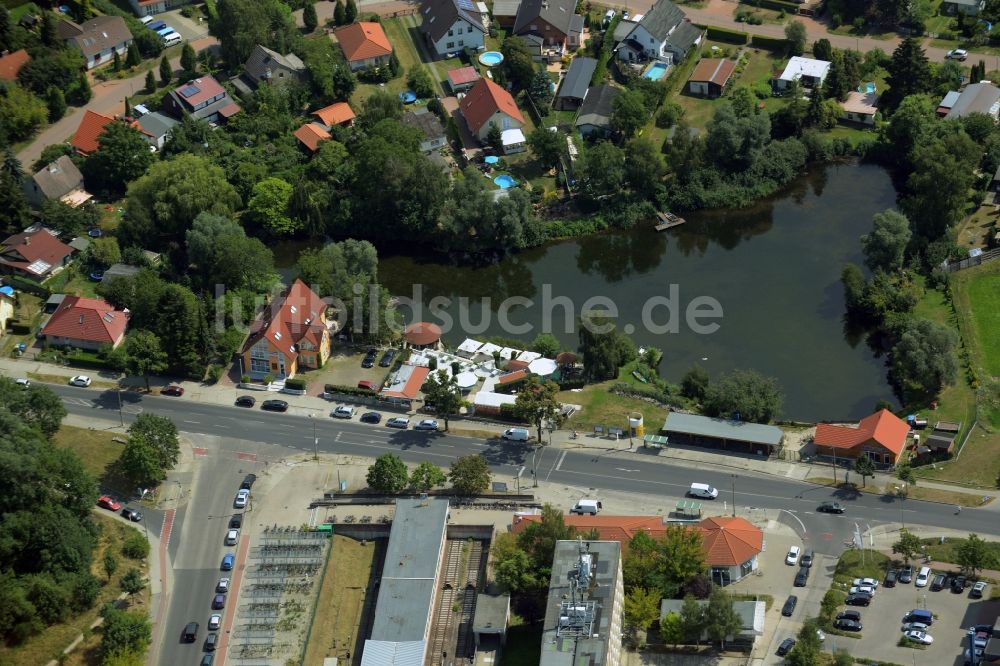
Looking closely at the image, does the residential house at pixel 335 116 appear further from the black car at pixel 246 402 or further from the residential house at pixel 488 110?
the black car at pixel 246 402

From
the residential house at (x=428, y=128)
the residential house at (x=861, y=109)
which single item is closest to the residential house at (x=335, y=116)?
the residential house at (x=428, y=128)

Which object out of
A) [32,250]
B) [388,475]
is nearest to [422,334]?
[388,475]

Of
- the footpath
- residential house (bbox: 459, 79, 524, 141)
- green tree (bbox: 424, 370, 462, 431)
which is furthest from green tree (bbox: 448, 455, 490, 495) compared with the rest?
residential house (bbox: 459, 79, 524, 141)

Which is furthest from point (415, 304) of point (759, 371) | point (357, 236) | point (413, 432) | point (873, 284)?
point (873, 284)

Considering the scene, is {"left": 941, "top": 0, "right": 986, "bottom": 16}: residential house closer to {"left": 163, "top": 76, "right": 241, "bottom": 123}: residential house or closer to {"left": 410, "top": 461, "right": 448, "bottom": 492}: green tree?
{"left": 163, "top": 76, "right": 241, "bottom": 123}: residential house

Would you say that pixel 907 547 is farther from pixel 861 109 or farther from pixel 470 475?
pixel 861 109

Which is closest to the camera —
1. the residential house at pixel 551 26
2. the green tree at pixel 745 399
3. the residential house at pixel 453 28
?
the green tree at pixel 745 399
